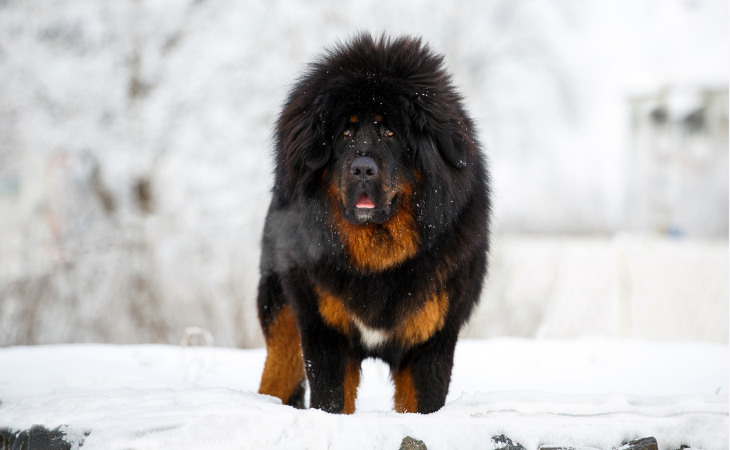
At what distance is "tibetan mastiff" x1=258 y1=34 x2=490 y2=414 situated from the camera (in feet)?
8.35

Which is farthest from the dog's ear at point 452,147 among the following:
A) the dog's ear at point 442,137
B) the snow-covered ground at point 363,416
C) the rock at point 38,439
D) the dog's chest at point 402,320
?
the rock at point 38,439

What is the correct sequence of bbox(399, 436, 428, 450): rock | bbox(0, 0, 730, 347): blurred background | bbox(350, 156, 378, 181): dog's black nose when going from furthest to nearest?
bbox(0, 0, 730, 347): blurred background < bbox(350, 156, 378, 181): dog's black nose < bbox(399, 436, 428, 450): rock

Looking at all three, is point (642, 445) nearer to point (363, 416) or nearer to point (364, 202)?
point (363, 416)

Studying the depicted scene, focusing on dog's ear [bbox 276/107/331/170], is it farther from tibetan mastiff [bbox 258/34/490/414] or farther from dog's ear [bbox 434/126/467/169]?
dog's ear [bbox 434/126/467/169]

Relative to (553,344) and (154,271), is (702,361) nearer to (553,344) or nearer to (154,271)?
(553,344)

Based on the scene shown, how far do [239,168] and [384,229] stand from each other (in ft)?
23.3

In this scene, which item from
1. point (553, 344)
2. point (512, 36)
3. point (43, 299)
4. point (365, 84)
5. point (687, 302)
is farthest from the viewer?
point (512, 36)

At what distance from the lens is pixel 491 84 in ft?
36.4

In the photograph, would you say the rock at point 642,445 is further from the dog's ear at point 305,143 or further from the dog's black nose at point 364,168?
the dog's ear at point 305,143

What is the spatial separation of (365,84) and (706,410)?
77.8 inches

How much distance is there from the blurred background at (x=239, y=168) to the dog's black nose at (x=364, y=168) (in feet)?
14.4

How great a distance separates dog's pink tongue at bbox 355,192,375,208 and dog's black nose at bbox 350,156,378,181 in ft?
0.29

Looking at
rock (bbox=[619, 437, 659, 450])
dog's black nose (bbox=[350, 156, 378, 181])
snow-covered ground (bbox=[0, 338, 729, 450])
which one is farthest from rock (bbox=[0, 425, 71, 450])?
rock (bbox=[619, 437, 659, 450])

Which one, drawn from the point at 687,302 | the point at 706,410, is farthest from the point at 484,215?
the point at 687,302
